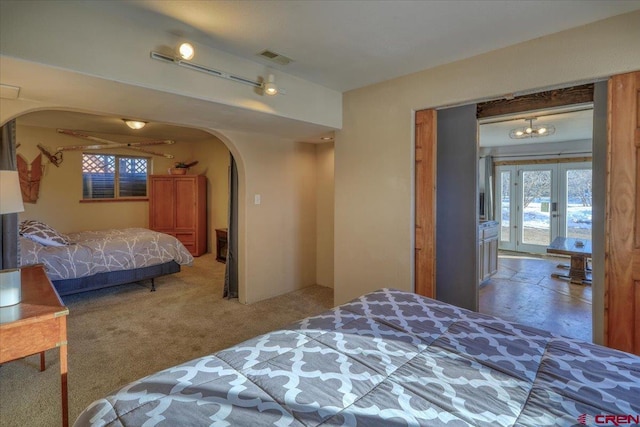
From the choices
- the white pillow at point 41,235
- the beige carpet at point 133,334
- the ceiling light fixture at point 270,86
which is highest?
the ceiling light fixture at point 270,86

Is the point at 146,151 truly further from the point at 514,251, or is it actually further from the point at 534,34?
the point at 514,251

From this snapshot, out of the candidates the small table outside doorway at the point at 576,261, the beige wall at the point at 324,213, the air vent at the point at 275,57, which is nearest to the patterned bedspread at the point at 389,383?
the air vent at the point at 275,57

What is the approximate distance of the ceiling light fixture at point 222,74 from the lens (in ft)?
7.36

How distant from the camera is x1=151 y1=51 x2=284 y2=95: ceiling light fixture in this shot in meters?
2.24

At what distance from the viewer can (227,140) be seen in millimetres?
3777

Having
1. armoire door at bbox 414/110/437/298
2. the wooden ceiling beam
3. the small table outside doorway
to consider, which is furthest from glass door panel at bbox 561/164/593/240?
armoire door at bbox 414/110/437/298

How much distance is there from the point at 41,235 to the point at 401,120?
14.5 feet

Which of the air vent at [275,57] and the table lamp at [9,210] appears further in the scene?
the air vent at [275,57]

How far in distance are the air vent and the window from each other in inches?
195

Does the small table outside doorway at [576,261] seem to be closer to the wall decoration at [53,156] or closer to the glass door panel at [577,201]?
the glass door panel at [577,201]

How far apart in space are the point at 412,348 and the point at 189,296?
3533mm

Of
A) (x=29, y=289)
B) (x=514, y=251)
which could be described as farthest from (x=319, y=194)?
(x=514, y=251)

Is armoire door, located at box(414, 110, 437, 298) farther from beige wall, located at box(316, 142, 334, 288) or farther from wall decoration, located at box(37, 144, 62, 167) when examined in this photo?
wall decoration, located at box(37, 144, 62, 167)

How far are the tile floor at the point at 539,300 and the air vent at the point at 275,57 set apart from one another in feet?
11.1
